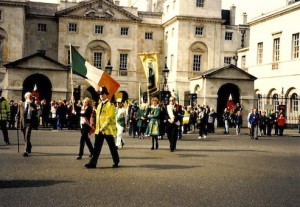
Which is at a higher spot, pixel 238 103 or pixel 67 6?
pixel 67 6

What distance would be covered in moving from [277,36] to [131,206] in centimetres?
4017

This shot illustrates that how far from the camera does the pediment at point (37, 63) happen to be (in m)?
35.2

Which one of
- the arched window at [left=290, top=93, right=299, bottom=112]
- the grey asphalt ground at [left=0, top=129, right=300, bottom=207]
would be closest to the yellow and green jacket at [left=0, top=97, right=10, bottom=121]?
the grey asphalt ground at [left=0, top=129, right=300, bottom=207]

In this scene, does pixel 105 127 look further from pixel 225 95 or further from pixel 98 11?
pixel 98 11

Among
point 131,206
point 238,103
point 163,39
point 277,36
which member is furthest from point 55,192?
point 163,39

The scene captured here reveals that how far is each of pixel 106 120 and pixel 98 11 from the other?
1865 inches

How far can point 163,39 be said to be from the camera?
6256 cm

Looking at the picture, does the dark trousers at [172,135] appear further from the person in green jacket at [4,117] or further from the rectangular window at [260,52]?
the rectangular window at [260,52]

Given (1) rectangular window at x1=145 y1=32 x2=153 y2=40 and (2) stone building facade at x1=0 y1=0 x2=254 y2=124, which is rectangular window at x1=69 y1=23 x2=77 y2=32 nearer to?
(2) stone building facade at x1=0 y1=0 x2=254 y2=124

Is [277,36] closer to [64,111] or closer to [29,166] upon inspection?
[64,111]

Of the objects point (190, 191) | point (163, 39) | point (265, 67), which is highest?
point (163, 39)

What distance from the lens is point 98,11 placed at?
190 ft

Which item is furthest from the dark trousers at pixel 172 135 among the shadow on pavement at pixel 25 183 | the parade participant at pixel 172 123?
the shadow on pavement at pixel 25 183

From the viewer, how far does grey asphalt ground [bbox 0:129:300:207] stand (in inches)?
311
